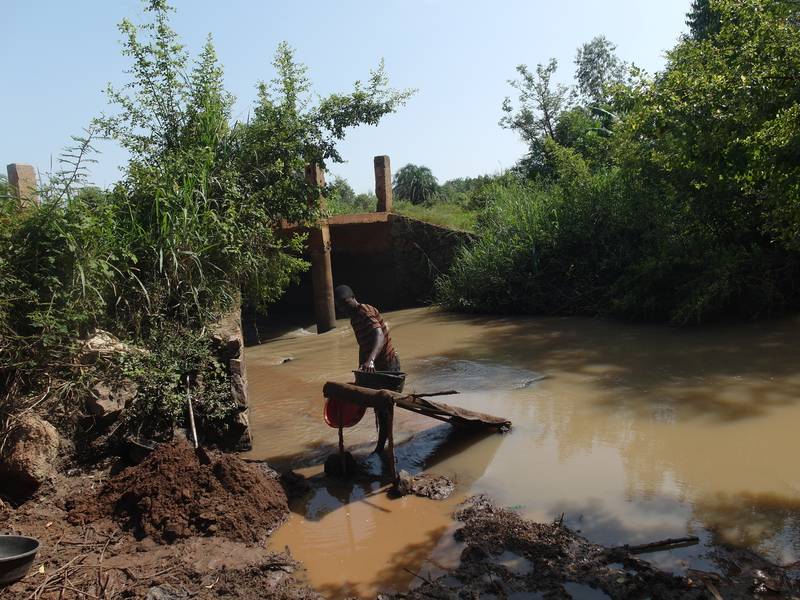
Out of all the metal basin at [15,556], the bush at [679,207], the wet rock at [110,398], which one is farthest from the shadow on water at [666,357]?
the metal basin at [15,556]

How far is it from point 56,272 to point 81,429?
132 centimetres

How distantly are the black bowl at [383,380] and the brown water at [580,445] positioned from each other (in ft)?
2.93

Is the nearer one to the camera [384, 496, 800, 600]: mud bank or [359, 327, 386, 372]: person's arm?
[384, 496, 800, 600]: mud bank

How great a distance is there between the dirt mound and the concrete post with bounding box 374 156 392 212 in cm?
1196

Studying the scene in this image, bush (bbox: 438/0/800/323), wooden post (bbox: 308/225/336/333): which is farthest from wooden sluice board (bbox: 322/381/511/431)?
wooden post (bbox: 308/225/336/333)

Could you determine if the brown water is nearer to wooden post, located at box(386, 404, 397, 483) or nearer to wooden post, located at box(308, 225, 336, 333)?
wooden post, located at box(386, 404, 397, 483)

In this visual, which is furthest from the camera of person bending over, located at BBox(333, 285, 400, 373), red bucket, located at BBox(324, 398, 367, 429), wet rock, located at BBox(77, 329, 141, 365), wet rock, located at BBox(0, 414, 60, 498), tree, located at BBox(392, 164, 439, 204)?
tree, located at BBox(392, 164, 439, 204)

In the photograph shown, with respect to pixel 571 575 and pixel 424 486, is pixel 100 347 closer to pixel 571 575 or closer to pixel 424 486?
pixel 424 486

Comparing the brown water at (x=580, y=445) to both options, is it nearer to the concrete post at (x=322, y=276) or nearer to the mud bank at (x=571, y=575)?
the mud bank at (x=571, y=575)

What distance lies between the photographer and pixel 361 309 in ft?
21.4

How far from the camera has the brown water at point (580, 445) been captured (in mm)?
4812

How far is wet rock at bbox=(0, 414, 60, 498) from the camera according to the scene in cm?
495

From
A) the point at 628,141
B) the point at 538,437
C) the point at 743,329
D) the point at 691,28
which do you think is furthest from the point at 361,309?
the point at 691,28

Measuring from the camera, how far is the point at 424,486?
19.0 feet
